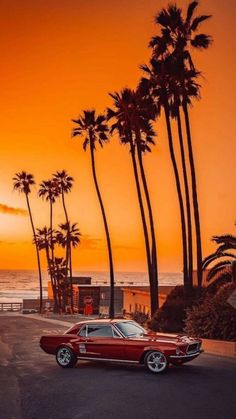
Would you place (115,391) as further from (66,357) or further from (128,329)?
(66,357)

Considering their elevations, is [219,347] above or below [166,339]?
below

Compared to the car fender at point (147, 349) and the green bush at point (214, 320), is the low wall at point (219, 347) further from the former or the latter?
the car fender at point (147, 349)

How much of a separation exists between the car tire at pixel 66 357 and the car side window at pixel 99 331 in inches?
36.5

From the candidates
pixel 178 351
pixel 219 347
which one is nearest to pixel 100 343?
pixel 178 351

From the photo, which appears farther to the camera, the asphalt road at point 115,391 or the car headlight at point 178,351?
the car headlight at point 178,351

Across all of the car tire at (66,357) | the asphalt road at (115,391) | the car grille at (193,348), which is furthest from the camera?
the car tire at (66,357)

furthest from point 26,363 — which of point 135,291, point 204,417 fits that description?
point 135,291

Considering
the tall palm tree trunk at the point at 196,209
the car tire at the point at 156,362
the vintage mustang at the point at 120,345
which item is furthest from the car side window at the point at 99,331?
the tall palm tree trunk at the point at 196,209

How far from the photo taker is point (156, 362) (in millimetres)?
17703

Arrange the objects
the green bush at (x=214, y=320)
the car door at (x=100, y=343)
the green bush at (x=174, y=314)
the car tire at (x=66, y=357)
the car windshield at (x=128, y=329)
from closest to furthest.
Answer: the car door at (x=100, y=343), the car windshield at (x=128, y=329), the car tire at (x=66, y=357), the green bush at (x=214, y=320), the green bush at (x=174, y=314)

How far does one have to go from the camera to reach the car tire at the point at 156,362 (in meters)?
17.6

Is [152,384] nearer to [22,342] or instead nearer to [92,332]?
[92,332]

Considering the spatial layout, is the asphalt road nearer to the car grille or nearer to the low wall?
the car grille

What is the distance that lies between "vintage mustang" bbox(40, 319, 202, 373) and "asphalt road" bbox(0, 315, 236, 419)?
411mm
